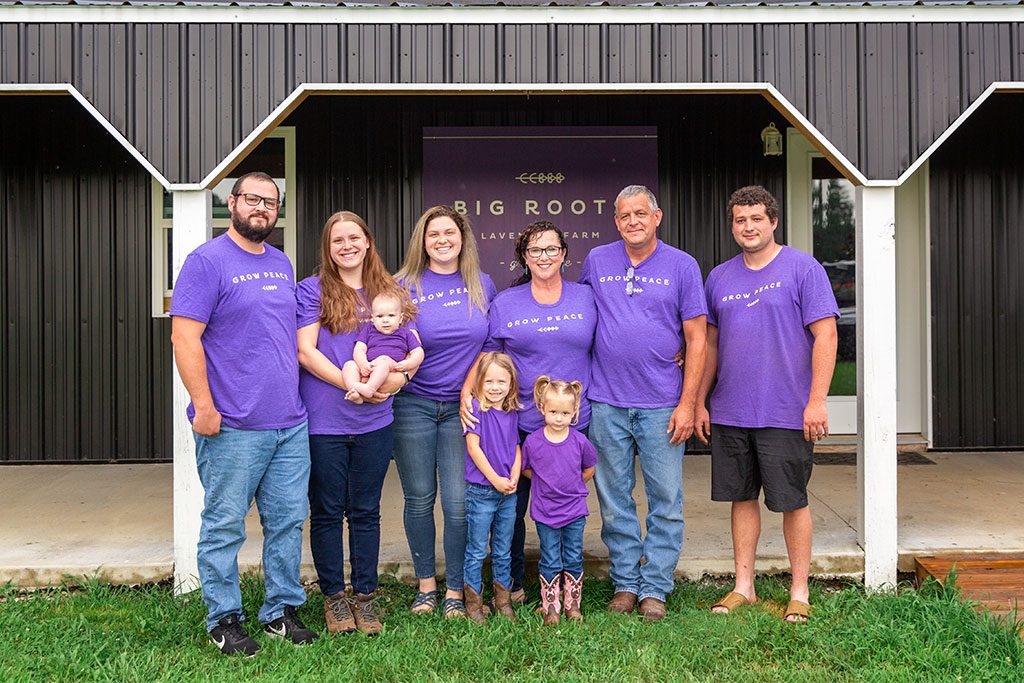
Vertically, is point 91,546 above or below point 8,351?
below

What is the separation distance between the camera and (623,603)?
391 cm

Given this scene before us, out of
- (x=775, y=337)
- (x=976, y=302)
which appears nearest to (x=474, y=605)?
(x=775, y=337)

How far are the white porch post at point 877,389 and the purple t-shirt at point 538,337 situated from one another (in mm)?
1503

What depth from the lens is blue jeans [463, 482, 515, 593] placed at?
3727mm

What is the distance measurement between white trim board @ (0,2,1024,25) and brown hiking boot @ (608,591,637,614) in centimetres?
266

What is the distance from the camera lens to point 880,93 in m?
4.29

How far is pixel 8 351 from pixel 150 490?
→ 1951 mm

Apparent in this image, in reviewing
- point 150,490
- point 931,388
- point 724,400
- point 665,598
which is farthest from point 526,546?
point 931,388

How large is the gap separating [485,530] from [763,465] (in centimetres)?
122

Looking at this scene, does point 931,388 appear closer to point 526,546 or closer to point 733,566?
point 733,566

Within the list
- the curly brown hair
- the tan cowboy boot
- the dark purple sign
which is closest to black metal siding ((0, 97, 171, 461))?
the dark purple sign

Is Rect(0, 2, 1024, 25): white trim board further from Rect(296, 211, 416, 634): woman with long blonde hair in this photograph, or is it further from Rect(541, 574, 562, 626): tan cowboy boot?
Rect(541, 574, 562, 626): tan cowboy boot

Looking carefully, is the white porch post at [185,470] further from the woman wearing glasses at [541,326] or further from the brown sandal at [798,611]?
the brown sandal at [798,611]

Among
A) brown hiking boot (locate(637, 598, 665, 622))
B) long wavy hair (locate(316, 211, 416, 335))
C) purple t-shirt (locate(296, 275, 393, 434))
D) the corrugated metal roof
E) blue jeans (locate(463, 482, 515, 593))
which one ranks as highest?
the corrugated metal roof
